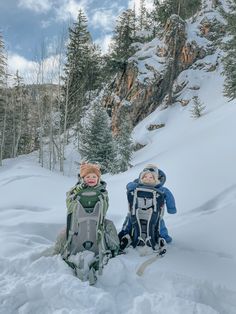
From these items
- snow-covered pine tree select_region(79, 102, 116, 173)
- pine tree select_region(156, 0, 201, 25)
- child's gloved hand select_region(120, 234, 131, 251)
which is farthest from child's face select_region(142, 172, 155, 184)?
pine tree select_region(156, 0, 201, 25)

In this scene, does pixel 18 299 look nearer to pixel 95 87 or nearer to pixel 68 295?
pixel 68 295

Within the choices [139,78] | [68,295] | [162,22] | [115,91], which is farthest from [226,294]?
[162,22]

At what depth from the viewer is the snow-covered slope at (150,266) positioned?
11.9 ft

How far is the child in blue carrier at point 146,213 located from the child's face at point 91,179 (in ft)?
2.03

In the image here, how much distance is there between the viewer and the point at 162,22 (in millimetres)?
43156

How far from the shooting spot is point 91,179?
5.35 meters

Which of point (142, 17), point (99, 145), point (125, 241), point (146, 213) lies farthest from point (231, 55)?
point (142, 17)

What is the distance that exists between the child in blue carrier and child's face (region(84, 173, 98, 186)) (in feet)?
2.03

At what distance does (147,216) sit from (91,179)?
1022 mm

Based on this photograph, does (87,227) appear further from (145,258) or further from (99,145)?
(99,145)

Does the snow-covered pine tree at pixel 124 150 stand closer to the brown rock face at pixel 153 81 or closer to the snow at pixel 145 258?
the snow at pixel 145 258

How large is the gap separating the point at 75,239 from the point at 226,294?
212 cm

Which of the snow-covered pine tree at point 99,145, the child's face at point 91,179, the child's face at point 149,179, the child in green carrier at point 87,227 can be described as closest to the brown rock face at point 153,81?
the snow-covered pine tree at point 99,145

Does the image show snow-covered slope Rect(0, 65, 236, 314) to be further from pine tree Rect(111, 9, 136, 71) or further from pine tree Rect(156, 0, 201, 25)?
pine tree Rect(156, 0, 201, 25)
